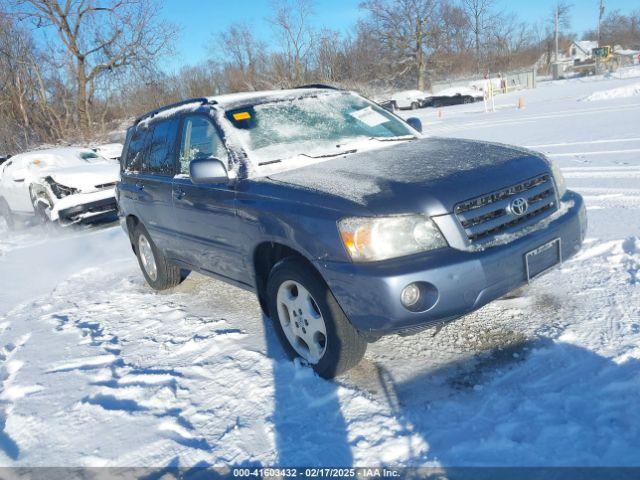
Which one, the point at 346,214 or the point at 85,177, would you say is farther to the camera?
the point at 85,177

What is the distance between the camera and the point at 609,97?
19.4m

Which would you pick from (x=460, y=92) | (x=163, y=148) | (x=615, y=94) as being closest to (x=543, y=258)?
(x=163, y=148)

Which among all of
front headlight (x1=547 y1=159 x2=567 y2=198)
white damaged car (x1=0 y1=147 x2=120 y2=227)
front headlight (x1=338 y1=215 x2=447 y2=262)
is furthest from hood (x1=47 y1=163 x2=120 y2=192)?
front headlight (x1=547 y1=159 x2=567 y2=198)

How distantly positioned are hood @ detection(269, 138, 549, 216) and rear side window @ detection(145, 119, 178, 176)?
4.66 feet

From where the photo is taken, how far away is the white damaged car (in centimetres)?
899

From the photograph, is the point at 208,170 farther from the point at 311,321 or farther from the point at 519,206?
the point at 519,206

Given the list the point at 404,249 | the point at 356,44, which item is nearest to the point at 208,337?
the point at 404,249

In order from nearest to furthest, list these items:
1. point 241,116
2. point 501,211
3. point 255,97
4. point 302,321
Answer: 1. point 501,211
2. point 302,321
3. point 241,116
4. point 255,97

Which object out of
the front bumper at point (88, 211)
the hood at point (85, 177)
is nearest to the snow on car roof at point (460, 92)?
the hood at point (85, 177)

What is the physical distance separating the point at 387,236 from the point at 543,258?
101cm

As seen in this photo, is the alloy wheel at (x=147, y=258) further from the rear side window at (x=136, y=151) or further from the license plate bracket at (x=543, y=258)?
the license plate bracket at (x=543, y=258)

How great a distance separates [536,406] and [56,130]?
27896 millimetres

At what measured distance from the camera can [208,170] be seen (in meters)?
3.38

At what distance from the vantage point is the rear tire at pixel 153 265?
509cm
